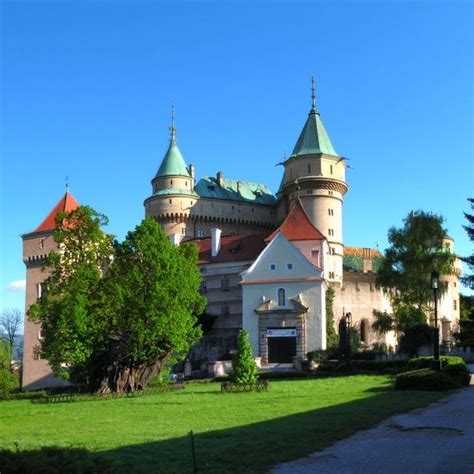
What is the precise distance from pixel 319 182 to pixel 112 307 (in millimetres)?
41156

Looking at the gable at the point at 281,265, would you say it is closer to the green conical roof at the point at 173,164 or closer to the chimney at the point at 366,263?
the green conical roof at the point at 173,164

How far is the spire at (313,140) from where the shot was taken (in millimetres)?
76062

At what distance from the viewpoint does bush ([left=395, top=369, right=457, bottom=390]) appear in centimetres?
2566

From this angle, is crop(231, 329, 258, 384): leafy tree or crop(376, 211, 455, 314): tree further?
crop(376, 211, 455, 314): tree

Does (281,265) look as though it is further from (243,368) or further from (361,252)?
(361,252)

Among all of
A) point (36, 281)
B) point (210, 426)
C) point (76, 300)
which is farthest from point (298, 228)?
point (210, 426)

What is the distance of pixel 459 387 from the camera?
26594 millimetres

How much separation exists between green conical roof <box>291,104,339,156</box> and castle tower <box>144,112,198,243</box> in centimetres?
1571

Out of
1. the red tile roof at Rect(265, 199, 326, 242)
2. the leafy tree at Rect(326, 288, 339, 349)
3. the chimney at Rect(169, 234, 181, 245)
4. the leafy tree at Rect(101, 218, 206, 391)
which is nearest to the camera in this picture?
the leafy tree at Rect(101, 218, 206, 391)

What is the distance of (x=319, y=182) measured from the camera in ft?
244

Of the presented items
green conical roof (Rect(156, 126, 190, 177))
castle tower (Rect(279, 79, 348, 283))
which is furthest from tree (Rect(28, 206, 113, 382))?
green conical roof (Rect(156, 126, 190, 177))

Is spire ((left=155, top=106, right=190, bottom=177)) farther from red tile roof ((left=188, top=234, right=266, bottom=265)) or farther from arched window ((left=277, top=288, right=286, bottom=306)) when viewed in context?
arched window ((left=277, top=288, right=286, bottom=306))

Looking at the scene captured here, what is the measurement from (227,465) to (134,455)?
7.62ft

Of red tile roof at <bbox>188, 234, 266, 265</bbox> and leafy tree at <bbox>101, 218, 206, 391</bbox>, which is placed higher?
red tile roof at <bbox>188, 234, 266, 265</bbox>
